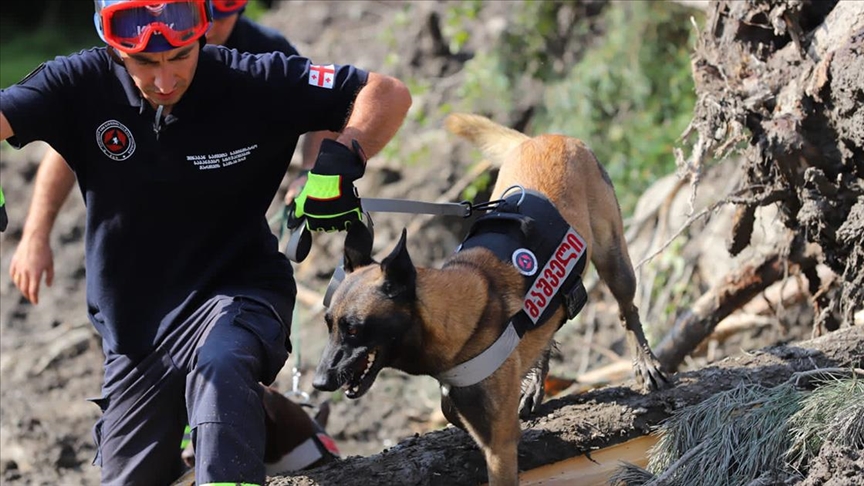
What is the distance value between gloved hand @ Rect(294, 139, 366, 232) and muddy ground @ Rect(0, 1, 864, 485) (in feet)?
4.50

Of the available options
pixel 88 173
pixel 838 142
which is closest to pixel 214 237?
pixel 88 173

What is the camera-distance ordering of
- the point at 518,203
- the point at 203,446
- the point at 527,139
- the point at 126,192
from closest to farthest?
the point at 203,446 → the point at 126,192 → the point at 518,203 → the point at 527,139

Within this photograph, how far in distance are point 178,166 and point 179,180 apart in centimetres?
5

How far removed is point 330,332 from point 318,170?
0.52 metres

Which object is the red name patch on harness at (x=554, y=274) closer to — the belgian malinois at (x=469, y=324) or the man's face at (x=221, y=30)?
the belgian malinois at (x=469, y=324)

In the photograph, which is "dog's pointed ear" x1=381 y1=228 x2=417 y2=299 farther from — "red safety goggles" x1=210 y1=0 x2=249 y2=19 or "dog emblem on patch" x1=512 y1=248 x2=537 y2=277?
"red safety goggles" x1=210 y1=0 x2=249 y2=19

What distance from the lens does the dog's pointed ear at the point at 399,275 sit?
3383mm

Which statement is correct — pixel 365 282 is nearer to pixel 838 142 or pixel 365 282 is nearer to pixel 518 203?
pixel 518 203

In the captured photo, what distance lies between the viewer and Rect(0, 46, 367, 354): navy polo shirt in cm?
360

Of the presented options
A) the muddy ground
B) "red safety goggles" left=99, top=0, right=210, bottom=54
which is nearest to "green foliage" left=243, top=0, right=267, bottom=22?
the muddy ground

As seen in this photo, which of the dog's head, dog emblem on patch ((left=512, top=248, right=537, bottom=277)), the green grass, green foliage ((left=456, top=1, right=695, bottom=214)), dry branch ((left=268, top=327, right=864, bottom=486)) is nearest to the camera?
the dog's head

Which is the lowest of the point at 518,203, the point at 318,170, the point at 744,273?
the point at 744,273

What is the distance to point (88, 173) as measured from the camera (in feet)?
12.1

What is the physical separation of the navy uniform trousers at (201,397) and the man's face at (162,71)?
0.72 meters
